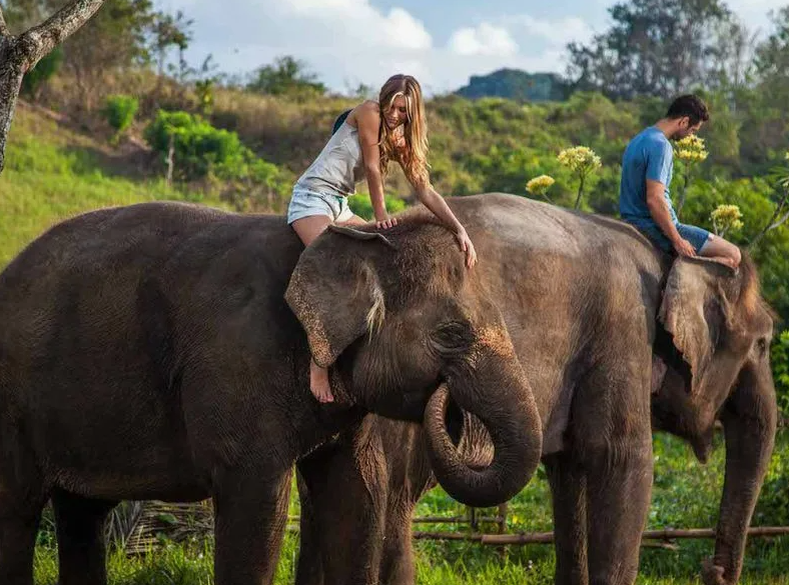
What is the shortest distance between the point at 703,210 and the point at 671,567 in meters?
3.19

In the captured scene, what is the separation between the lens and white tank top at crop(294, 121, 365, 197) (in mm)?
5340

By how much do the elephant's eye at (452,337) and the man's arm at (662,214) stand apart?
199 centimetres

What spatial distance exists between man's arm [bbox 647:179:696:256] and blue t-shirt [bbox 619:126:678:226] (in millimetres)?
38

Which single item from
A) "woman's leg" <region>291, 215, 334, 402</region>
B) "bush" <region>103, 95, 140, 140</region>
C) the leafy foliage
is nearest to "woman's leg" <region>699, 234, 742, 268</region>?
"woman's leg" <region>291, 215, 334, 402</region>

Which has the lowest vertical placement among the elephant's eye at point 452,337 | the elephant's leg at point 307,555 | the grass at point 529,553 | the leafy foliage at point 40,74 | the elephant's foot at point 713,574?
the grass at point 529,553

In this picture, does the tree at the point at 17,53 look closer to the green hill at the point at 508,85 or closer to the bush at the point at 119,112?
the bush at the point at 119,112

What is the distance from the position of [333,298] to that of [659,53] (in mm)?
55720

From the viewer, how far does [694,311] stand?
6.42 m

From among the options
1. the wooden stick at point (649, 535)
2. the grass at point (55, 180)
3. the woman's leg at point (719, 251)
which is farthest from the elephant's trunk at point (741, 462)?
the grass at point (55, 180)

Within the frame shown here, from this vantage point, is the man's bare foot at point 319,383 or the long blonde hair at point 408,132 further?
the long blonde hair at point 408,132

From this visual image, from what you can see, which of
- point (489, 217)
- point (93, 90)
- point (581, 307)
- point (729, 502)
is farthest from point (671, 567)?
point (93, 90)

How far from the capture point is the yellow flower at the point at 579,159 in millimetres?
8031

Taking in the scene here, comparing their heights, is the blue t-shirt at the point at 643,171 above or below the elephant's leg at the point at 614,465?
above

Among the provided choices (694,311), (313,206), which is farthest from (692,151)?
(313,206)
